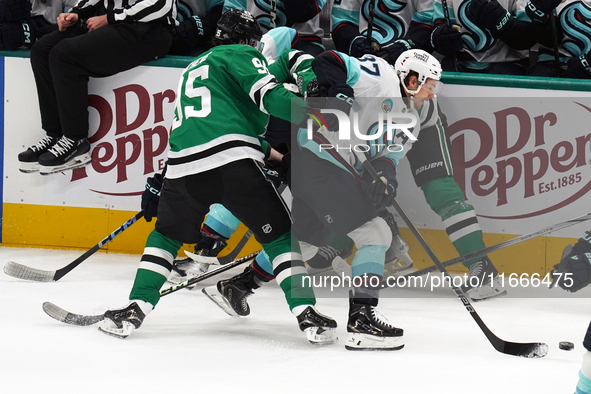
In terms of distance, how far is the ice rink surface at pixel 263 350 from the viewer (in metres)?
1.95

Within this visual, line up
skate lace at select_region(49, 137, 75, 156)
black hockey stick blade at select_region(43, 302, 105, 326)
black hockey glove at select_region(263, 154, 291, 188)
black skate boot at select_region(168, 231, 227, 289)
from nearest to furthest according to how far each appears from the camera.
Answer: black hockey stick blade at select_region(43, 302, 105, 326)
black hockey glove at select_region(263, 154, 291, 188)
black skate boot at select_region(168, 231, 227, 289)
skate lace at select_region(49, 137, 75, 156)

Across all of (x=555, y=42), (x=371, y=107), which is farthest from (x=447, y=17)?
(x=371, y=107)

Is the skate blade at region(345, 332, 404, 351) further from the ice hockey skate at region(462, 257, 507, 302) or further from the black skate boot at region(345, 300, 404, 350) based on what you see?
the ice hockey skate at region(462, 257, 507, 302)

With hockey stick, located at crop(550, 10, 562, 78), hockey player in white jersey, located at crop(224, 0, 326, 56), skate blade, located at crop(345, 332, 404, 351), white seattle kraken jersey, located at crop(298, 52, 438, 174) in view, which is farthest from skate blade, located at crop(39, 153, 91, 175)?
hockey stick, located at crop(550, 10, 562, 78)

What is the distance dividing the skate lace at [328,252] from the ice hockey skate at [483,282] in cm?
64

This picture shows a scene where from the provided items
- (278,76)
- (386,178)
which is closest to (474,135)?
(386,178)

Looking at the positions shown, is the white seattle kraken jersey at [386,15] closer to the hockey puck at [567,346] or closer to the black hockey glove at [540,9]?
the black hockey glove at [540,9]

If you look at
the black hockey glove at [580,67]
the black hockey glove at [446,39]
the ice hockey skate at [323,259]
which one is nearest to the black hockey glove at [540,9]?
the black hockey glove at [580,67]

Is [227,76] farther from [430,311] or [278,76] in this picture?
[430,311]

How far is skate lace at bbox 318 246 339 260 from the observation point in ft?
11.2

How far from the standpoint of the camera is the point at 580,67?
3.60 meters

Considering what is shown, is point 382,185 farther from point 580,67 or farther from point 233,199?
point 580,67

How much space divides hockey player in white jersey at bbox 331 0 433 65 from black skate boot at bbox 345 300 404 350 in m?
1.83

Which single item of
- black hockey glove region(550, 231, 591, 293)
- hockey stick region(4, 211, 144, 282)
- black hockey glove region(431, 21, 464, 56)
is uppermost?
black hockey glove region(431, 21, 464, 56)
